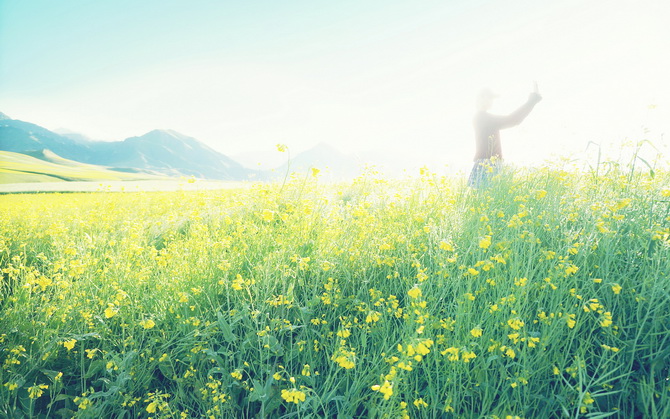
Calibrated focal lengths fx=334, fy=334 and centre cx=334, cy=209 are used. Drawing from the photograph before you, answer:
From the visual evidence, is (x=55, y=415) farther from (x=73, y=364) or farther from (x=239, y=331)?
(x=239, y=331)

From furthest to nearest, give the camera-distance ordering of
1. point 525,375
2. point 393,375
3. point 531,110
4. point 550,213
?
point 531,110
point 550,213
point 525,375
point 393,375

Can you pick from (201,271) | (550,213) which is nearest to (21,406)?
(201,271)

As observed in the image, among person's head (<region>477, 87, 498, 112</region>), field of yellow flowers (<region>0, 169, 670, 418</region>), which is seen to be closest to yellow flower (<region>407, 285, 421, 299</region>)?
field of yellow flowers (<region>0, 169, 670, 418</region>)

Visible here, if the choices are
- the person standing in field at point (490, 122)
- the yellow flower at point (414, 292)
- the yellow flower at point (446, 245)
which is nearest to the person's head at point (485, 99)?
the person standing in field at point (490, 122)

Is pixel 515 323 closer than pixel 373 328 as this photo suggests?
Yes

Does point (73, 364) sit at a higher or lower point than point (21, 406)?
higher

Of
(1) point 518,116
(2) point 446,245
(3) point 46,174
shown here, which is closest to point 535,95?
(1) point 518,116

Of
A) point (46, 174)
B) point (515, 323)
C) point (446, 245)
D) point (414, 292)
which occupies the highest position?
point (446, 245)

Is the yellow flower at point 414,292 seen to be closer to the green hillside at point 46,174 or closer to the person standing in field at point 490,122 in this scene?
the person standing in field at point 490,122

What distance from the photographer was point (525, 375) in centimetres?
171

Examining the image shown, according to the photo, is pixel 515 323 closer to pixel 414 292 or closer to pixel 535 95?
pixel 414 292

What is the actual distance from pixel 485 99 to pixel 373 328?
637 centimetres

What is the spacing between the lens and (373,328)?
2.15 meters

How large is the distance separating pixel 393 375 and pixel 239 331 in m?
1.30
